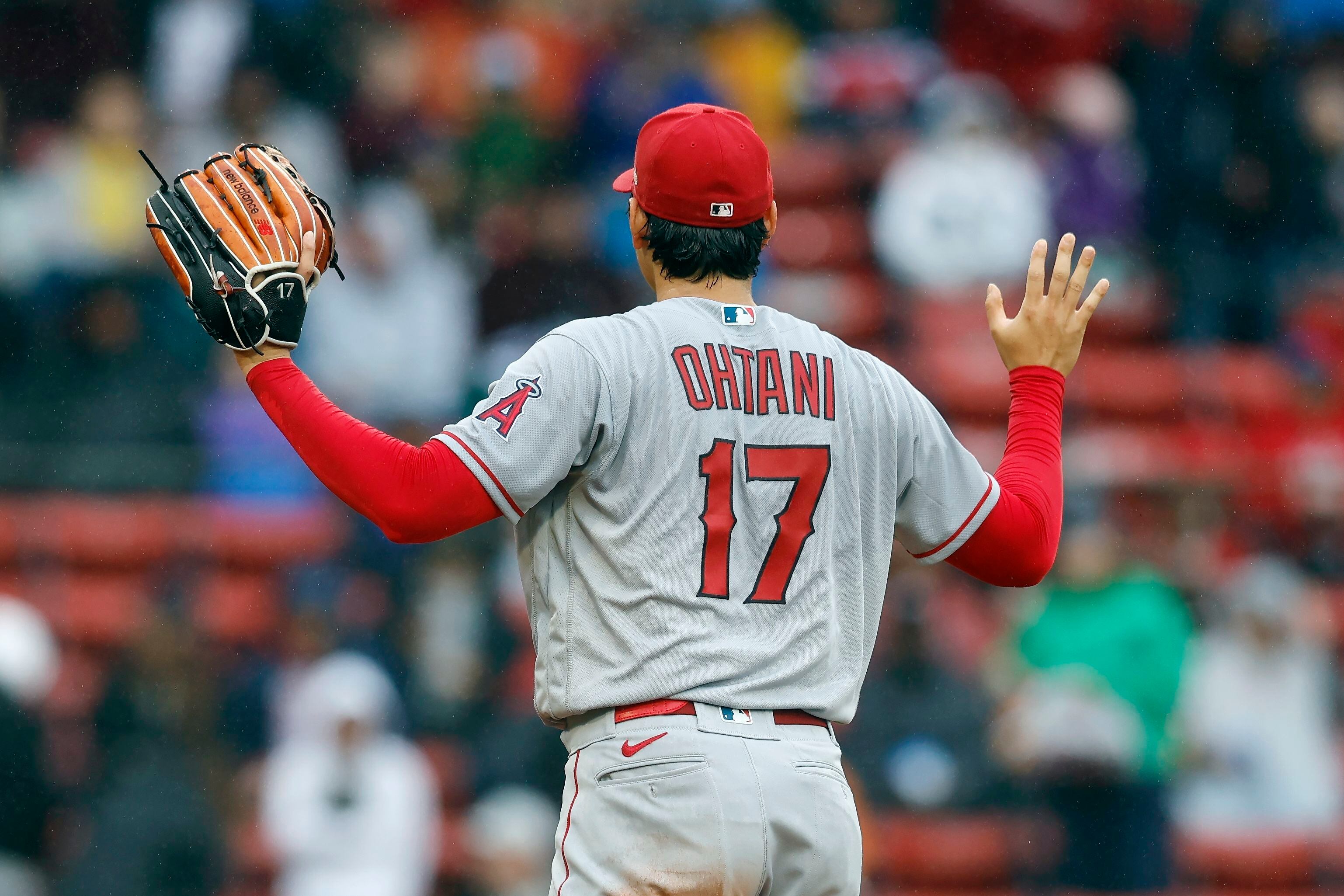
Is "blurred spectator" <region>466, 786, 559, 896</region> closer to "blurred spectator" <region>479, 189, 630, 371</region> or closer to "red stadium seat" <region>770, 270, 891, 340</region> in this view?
"blurred spectator" <region>479, 189, 630, 371</region>

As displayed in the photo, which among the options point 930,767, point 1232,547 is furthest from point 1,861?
point 1232,547

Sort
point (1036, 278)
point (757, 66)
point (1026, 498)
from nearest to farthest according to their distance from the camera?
point (1026, 498) < point (1036, 278) < point (757, 66)

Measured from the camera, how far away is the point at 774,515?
290cm

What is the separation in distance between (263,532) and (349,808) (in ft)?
5.78

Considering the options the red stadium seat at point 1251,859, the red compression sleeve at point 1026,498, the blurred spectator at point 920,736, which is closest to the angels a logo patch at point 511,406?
the red compression sleeve at point 1026,498

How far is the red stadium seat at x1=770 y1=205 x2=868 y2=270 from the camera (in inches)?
434

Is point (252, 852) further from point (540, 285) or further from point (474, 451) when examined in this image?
point (474, 451)

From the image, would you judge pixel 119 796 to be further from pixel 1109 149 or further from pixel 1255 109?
pixel 1255 109

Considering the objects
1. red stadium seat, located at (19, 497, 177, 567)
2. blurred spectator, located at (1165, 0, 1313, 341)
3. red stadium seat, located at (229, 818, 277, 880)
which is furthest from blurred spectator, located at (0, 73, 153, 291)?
blurred spectator, located at (1165, 0, 1313, 341)

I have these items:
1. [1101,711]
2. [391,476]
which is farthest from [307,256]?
[1101,711]

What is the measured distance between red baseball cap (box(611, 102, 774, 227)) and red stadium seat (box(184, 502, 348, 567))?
5.51 metres

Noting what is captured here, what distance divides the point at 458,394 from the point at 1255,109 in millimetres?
5308

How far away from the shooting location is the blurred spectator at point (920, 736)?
7.44 m

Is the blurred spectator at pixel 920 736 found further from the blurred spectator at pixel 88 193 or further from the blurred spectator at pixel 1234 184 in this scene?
the blurred spectator at pixel 88 193
